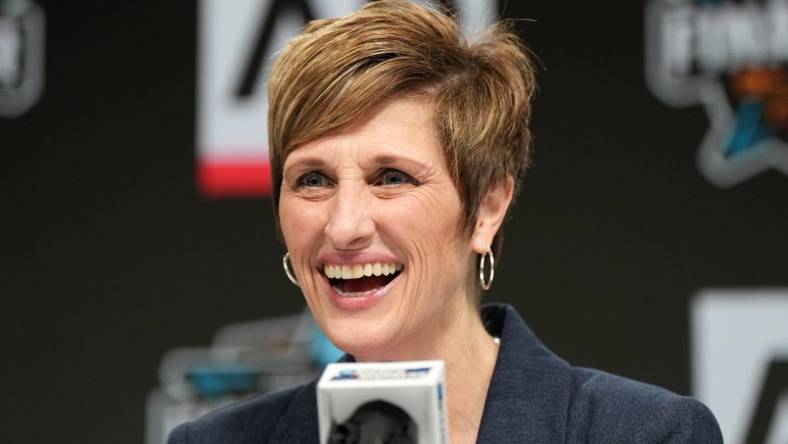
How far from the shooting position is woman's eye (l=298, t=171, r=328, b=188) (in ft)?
6.29

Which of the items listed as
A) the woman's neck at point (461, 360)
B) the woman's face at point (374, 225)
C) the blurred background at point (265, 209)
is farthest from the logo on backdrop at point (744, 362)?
the woman's face at point (374, 225)

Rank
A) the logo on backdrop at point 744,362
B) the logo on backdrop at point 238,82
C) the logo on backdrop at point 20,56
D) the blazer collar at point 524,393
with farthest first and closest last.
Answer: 1. the logo on backdrop at point 20,56
2. the logo on backdrop at point 238,82
3. the logo on backdrop at point 744,362
4. the blazer collar at point 524,393

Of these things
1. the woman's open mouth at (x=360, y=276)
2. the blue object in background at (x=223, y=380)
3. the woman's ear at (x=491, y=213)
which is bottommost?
the blue object in background at (x=223, y=380)

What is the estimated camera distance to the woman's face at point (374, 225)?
186cm

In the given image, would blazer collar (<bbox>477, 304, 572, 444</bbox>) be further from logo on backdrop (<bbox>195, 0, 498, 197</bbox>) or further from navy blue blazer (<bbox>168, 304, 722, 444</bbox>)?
logo on backdrop (<bbox>195, 0, 498, 197</bbox>)

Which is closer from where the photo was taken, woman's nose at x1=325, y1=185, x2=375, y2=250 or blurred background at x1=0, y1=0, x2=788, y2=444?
woman's nose at x1=325, y1=185, x2=375, y2=250

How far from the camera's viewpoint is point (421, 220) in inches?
74.8

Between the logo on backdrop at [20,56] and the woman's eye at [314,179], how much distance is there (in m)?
1.85

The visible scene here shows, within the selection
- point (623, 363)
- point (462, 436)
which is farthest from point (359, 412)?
point (623, 363)

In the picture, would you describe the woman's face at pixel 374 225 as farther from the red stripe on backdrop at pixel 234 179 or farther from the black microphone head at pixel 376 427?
the red stripe on backdrop at pixel 234 179

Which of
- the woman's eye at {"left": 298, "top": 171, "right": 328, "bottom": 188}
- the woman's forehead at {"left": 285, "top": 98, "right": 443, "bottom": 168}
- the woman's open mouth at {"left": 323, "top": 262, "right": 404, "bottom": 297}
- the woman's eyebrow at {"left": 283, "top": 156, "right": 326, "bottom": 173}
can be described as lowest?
the woman's open mouth at {"left": 323, "top": 262, "right": 404, "bottom": 297}

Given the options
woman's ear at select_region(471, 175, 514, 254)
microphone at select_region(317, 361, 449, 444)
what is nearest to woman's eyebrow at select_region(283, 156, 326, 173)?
woman's ear at select_region(471, 175, 514, 254)

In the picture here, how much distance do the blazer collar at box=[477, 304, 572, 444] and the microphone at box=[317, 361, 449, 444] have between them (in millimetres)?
705

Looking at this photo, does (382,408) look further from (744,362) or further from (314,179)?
(744,362)
